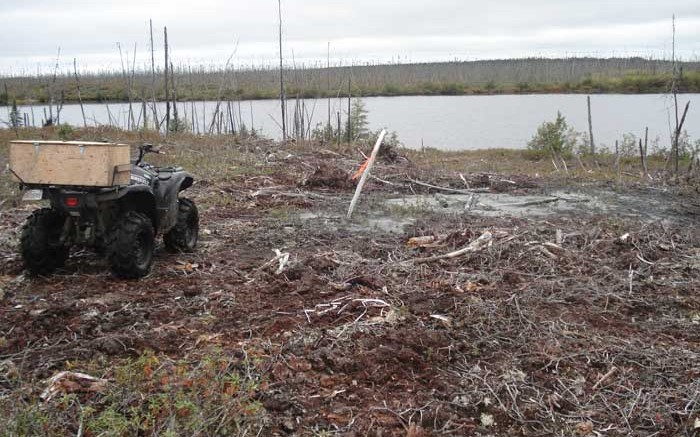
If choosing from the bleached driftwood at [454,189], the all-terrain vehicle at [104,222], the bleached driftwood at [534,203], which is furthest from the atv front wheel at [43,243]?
the bleached driftwood at [454,189]

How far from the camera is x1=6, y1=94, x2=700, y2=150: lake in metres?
24.7

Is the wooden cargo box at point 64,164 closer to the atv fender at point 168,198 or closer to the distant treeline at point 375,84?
the atv fender at point 168,198

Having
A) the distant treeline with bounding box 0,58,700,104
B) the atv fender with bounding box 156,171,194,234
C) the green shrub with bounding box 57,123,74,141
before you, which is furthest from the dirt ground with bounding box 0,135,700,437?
the distant treeline with bounding box 0,58,700,104

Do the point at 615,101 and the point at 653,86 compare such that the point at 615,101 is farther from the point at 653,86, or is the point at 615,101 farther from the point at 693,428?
the point at 693,428

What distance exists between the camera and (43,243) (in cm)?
557

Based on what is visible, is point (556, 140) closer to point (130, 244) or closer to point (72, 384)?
point (130, 244)

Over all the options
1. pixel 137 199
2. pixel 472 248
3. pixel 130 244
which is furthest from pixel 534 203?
pixel 130 244

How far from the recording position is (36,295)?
5293mm

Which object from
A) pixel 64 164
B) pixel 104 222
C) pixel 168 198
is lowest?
pixel 104 222

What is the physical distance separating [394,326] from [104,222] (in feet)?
8.86

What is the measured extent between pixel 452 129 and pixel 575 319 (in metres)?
23.8

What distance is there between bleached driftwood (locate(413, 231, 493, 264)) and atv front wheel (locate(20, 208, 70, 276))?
131 inches

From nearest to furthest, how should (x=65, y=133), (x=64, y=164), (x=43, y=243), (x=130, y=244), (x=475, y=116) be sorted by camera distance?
(x=64, y=164) → (x=130, y=244) → (x=43, y=243) → (x=65, y=133) → (x=475, y=116)

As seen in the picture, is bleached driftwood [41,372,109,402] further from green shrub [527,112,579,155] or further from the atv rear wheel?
green shrub [527,112,579,155]
